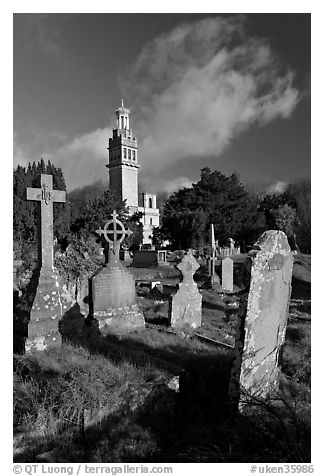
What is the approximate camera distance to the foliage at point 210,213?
35.3m

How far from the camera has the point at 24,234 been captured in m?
24.0

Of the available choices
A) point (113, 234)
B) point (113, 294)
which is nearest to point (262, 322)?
point (113, 294)

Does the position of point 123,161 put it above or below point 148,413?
above

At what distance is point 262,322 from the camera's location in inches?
142

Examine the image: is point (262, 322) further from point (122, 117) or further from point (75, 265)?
point (122, 117)

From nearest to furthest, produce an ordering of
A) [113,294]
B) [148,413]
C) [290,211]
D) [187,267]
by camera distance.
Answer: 1. [148,413]
2. [113,294]
3. [187,267]
4. [290,211]

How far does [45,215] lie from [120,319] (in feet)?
9.36

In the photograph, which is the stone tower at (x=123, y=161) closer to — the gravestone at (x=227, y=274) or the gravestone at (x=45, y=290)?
the gravestone at (x=227, y=274)

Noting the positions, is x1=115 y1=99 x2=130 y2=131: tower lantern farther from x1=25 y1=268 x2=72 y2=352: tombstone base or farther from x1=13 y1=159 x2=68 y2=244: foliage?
x1=25 y1=268 x2=72 y2=352: tombstone base

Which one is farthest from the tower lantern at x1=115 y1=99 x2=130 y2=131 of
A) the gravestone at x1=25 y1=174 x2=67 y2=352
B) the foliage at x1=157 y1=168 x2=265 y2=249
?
the gravestone at x1=25 y1=174 x2=67 y2=352

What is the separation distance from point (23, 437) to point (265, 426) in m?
2.34

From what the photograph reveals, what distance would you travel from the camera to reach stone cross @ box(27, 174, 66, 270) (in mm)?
5680

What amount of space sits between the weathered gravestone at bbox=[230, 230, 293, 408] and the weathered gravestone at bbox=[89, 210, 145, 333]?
379 cm

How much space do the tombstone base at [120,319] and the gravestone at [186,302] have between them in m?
0.95
